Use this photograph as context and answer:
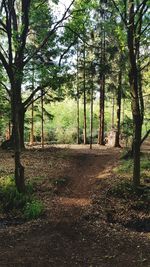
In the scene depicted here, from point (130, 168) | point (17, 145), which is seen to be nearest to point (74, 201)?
point (17, 145)

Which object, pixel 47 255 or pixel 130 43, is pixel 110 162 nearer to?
pixel 130 43

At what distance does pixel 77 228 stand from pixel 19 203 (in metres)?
2.60

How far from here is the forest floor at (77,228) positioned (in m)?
7.98

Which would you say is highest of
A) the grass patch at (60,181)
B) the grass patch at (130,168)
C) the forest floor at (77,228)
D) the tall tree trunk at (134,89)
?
the tall tree trunk at (134,89)

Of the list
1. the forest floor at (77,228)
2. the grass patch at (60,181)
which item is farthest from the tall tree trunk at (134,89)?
the grass patch at (60,181)

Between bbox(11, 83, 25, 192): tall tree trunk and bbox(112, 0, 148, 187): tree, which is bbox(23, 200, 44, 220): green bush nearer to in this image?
bbox(11, 83, 25, 192): tall tree trunk

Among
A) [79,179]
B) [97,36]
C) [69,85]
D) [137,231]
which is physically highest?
[97,36]

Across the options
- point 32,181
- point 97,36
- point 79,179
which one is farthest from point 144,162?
point 97,36

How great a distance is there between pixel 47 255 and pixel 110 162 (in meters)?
10.5

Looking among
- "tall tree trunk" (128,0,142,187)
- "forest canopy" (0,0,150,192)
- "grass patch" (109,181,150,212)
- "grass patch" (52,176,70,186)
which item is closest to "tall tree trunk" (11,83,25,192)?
"forest canopy" (0,0,150,192)

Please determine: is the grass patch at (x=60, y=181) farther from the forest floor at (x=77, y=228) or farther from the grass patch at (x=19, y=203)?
the grass patch at (x=19, y=203)

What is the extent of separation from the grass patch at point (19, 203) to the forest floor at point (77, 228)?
33 cm

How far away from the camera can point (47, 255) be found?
8.05 m

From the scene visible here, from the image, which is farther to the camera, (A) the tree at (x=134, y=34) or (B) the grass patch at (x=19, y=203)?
(A) the tree at (x=134, y=34)
